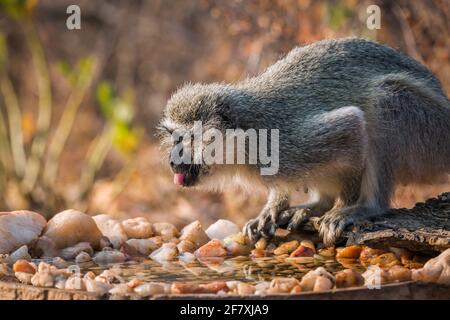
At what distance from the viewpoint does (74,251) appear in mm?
4996

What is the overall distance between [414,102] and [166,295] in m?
2.54

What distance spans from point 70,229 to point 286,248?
132 cm

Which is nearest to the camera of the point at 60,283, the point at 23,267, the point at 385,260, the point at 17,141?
the point at 60,283

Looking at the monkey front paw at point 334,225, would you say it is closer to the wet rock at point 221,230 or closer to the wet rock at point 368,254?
the wet rock at point 368,254

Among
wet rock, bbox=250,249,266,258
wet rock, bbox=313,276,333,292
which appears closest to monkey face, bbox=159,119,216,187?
wet rock, bbox=250,249,266,258

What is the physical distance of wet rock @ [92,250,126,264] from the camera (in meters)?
4.99

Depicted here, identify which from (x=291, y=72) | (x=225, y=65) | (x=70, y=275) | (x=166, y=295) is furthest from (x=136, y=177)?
(x=166, y=295)

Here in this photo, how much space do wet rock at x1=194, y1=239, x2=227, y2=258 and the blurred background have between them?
1631 mm

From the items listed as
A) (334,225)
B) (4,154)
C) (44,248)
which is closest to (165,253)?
(44,248)

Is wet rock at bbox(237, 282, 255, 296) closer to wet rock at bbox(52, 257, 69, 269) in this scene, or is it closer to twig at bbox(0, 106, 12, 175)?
wet rock at bbox(52, 257, 69, 269)

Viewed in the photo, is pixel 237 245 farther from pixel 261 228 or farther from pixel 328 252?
pixel 328 252

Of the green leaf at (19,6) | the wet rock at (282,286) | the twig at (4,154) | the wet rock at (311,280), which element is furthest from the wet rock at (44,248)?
the twig at (4,154)

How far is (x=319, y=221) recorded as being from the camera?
5.30 meters
